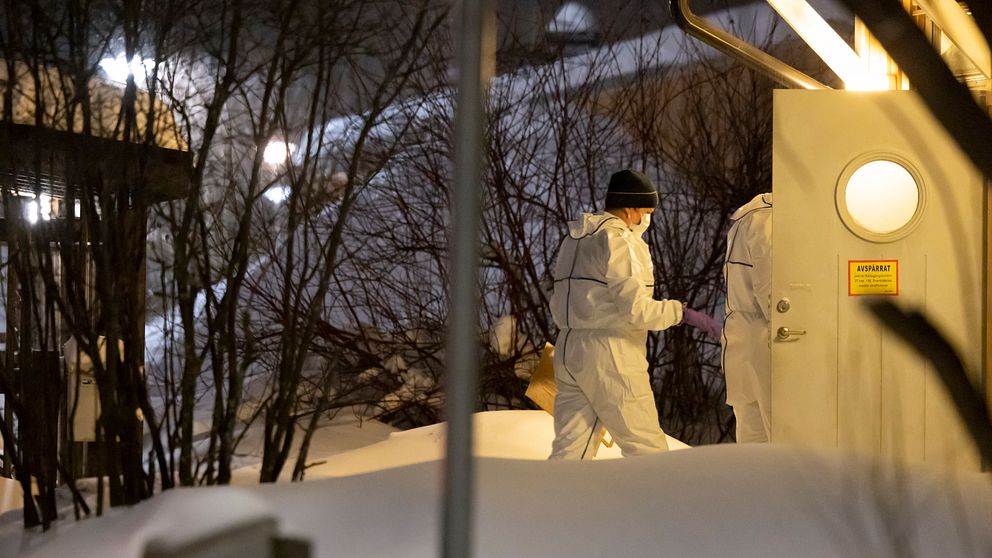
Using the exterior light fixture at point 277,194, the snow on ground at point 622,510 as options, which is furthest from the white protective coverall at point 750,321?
the snow on ground at point 622,510

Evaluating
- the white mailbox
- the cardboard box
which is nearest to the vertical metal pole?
the white mailbox

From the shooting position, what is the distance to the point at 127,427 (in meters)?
3.81

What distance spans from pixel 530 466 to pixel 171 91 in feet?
9.24

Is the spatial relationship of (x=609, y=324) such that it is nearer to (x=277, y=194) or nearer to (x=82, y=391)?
(x=277, y=194)

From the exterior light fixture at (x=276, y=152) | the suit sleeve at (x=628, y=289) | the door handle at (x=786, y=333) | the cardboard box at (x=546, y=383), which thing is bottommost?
the cardboard box at (x=546, y=383)

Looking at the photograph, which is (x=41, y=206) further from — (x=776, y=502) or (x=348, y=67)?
(x=776, y=502)

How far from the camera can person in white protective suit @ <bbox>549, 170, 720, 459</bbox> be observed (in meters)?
4.72

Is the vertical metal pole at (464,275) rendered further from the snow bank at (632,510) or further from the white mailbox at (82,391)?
the white mailbox at (82,391)

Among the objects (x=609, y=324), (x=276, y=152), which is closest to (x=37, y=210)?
(x=276, y=152)

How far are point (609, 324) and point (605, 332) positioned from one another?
0.08 meters

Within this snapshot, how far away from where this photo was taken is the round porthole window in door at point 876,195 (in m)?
4.41

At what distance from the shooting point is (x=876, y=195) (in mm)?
4426

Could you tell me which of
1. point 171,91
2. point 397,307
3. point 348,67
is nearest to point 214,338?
point 171,91

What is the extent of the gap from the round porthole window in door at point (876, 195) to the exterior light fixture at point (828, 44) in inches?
15.8
